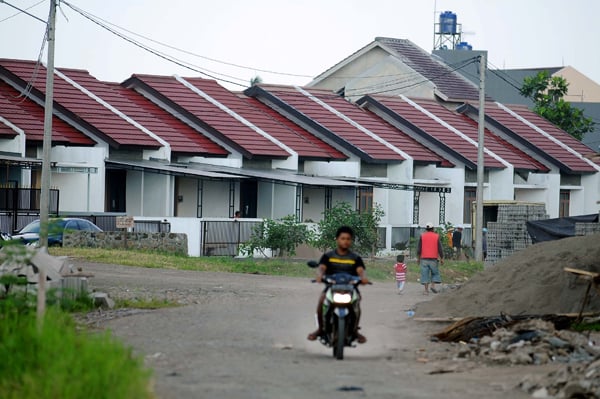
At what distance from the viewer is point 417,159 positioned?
57.7m

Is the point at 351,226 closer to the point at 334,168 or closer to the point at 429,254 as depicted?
the point at 334,168

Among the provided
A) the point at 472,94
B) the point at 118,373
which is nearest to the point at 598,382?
the point at 118,373

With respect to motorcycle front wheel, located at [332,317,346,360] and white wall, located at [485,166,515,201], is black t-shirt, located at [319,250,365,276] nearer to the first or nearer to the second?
motorcycle front wheel, located at [332,317,346,360]

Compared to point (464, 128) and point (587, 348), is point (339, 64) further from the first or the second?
point (587, 348)

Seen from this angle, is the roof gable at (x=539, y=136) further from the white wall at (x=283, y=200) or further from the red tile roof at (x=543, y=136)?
the white wall at (x=283, y=200)

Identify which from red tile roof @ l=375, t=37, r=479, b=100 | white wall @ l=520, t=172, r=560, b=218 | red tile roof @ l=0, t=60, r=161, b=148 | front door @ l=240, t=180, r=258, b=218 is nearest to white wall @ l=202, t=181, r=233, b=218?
front door @ l=240, t=180, r=258, b=218

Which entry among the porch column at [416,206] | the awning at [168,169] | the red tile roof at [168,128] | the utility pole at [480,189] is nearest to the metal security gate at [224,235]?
the awning at [168,169]

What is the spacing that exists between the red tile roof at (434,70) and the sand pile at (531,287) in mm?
47296

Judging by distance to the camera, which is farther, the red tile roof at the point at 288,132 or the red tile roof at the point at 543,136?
the red tile roof at the point at 543,136

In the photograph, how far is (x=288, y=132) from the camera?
5678 centimetres

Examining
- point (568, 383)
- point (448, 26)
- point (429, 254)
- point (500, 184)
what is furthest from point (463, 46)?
point (568, 383)

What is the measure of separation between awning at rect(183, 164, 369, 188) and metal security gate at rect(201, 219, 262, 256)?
1952 millimetres

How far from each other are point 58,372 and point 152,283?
60.5 ft

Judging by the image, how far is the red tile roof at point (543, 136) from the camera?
6488 cm
